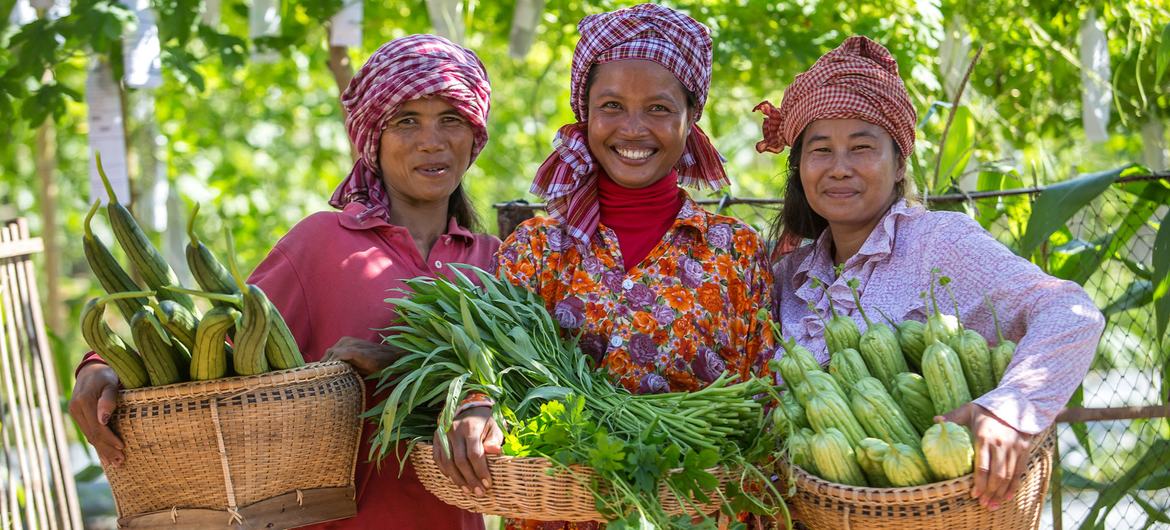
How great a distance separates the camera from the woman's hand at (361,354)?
7.64 feet

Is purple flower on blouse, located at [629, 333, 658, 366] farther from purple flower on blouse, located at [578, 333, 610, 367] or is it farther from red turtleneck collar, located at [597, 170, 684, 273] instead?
red turtleneck collar, located at [597, 170, 684, 273]

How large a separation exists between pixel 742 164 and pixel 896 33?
5976mm

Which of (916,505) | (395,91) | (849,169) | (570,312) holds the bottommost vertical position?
(916,505)

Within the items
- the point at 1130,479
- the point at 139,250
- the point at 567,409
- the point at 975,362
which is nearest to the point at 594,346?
the point at 567,409

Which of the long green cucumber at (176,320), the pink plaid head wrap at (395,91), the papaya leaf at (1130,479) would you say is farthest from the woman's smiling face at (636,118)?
the papaya leaf at (1130,479)

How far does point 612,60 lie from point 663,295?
1.80 ft

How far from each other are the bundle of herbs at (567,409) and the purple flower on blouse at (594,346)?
0.05m

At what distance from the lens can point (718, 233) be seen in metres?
2.56

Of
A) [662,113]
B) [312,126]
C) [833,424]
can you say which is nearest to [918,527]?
[833,424]

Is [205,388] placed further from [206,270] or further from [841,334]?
[841,334]

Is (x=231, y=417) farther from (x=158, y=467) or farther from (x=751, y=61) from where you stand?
(x=751, y=61)

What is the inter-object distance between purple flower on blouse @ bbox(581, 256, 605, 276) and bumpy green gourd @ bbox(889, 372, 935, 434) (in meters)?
0.76

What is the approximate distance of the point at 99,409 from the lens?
6.97 feet

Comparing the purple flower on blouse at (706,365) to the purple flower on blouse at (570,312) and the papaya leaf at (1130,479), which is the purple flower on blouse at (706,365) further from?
the papaya leaf at (1130,479)
